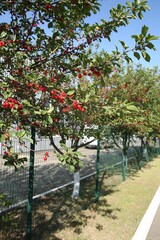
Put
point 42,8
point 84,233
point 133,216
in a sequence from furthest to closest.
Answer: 1. point 133,216
2. point 84,233
3. point 42,8

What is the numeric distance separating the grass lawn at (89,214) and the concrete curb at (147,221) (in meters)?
0.11

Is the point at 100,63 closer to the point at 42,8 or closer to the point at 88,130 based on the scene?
the point at 42,8

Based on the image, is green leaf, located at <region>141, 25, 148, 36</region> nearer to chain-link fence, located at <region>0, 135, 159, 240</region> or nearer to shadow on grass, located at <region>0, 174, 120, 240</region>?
chain-link fence, located at <region>0, 135, 159, 240</region>

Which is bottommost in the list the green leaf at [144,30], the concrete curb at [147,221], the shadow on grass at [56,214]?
the concrete curb at [147,221]

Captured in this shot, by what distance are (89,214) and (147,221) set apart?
4.90ft

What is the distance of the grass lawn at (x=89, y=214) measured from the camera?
5.44 m

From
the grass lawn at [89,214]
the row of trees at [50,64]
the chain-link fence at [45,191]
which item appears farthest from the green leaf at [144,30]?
the grass lawn at [89,214]

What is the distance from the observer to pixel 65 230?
219 inches

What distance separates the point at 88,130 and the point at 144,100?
379 centimetres

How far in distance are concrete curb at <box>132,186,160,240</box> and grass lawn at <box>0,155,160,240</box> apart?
111mm

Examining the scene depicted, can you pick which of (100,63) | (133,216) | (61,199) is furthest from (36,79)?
(61,199)

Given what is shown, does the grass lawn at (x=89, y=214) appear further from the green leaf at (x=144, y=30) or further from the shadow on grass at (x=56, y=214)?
the green leaf at (x=144, y=30)

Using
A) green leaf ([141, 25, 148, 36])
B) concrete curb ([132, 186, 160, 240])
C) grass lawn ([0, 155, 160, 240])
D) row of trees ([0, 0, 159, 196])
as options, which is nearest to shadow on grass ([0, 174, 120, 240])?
grass lawn ([0, 155, 160, 240])

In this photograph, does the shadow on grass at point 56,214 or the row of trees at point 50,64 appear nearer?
the row of trees at point 50,64
